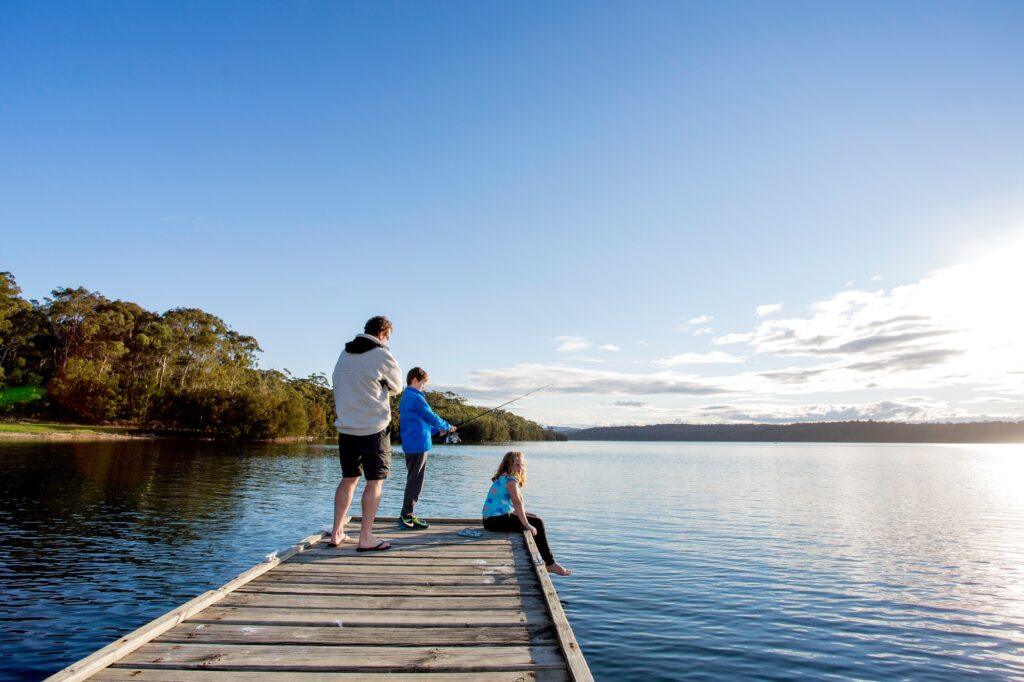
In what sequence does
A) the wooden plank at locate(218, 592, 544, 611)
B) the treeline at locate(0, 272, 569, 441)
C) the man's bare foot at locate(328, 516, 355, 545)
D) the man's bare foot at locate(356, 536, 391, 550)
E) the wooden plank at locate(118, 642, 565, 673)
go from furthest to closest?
the treeline at locate(0, 272, 569, 441), the man's bare foot at locate(328, 516, 355, 545), the man's bare foot at locate(356, 536, 391, 550), the wooden plank at locate(218, 592, 544, 611), the wooden plank at locate(118, 642, 565, 673)

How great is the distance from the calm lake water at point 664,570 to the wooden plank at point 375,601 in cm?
334

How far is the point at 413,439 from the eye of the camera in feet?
32.9

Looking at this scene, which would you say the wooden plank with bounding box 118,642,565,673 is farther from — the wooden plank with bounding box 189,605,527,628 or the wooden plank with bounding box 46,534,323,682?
the wooden plank with bounding box 189,605,527,628

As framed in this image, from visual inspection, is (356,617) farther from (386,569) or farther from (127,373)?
(127,373)

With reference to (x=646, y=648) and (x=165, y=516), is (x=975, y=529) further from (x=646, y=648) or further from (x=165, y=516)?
(x=165, y=516)

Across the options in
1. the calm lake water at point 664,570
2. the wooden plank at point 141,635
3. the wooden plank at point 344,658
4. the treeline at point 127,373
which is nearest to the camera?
the wooden plank at point 141,635

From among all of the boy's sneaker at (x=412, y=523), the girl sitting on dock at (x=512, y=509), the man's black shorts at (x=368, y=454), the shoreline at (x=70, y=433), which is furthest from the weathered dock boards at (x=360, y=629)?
the shoreline at (x=70, y=433)

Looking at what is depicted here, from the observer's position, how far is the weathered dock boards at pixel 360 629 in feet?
13.9

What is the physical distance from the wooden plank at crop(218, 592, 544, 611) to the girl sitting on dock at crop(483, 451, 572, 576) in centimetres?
365

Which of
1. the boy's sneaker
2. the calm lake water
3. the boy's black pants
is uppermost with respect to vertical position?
the boy's black pants

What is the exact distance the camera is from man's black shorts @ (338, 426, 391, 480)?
25.2 feet

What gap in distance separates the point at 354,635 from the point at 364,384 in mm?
3283

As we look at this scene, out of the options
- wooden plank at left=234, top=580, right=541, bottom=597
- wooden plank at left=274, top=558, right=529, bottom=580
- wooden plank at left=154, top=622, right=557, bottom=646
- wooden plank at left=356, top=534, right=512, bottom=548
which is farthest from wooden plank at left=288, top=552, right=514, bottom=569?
wooden plank at left=154, top=622, right=557, bottom=646

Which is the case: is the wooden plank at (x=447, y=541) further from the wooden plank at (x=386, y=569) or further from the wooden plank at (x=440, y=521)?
the wooden plank at (x=440, y=521)
